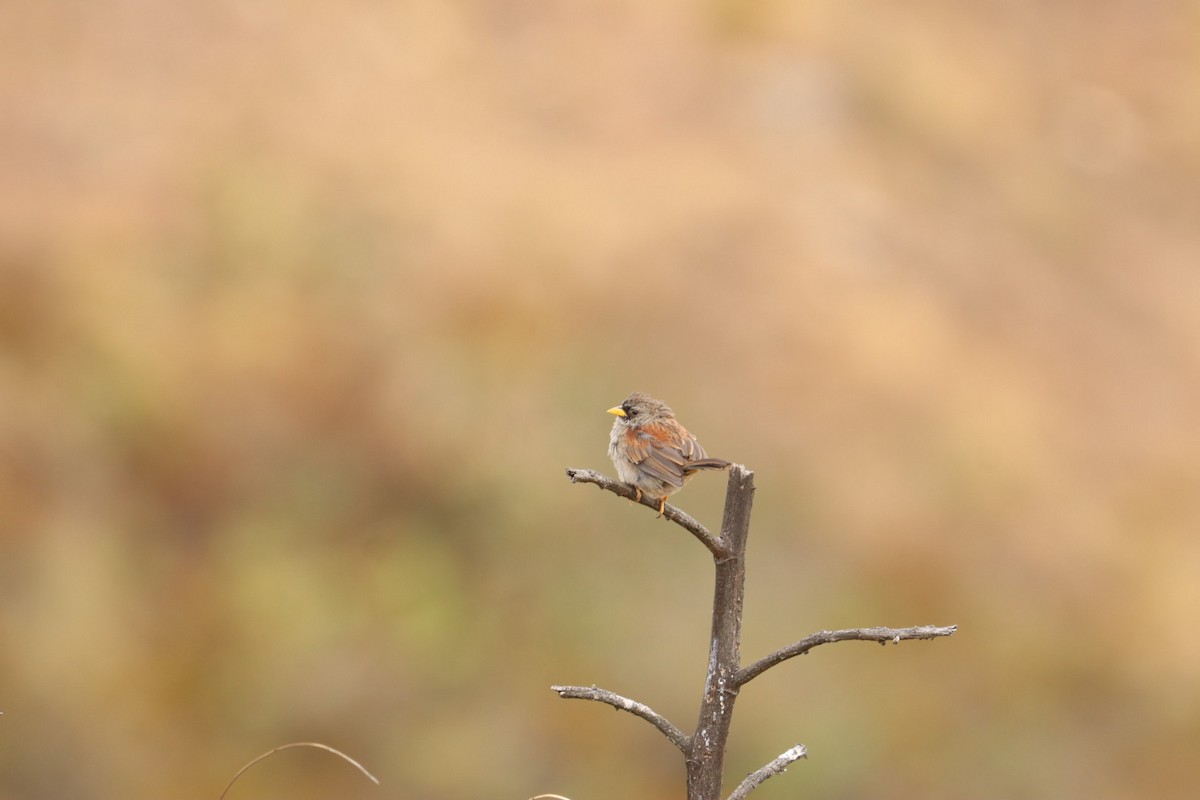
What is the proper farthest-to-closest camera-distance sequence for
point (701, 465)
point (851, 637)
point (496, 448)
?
point (496, 448) → point (701, 465) → point (851, 637)

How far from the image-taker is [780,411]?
1141 centimetres

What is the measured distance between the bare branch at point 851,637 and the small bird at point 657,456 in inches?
94.4

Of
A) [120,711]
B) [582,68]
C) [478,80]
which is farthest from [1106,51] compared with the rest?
[120,711]

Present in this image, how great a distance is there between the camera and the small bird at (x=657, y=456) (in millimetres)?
5656

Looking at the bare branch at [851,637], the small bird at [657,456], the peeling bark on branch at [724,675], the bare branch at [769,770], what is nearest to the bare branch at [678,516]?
the peeling bark on branch at [724,675]

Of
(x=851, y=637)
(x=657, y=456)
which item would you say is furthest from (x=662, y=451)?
(x=851, y=637)

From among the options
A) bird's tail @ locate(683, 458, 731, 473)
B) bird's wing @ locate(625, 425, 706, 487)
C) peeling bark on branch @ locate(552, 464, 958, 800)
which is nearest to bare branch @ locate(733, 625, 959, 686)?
peeling bark on branch @ locate(552, 464, 958, 800)

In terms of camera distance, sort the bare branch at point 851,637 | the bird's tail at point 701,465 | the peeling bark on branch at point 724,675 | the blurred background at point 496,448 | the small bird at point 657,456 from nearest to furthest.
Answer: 1. the bare branch at point 851,637
2. the peeling bark on branch at point 724,675
3. the bird's tail at point 701,465
4. the small bird at point 657,456
5. the blurred background at point 496,448

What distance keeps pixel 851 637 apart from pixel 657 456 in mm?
2952

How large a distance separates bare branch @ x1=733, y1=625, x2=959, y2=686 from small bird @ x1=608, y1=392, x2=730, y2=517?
2398 millimetres

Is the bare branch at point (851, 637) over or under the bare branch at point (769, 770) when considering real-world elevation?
over

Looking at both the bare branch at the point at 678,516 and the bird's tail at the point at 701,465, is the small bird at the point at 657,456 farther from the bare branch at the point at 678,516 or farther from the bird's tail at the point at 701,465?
the bare branch at the point at 678,516

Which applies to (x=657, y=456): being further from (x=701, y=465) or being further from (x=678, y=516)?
(x=678, y=516)

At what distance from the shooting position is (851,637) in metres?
2.87
